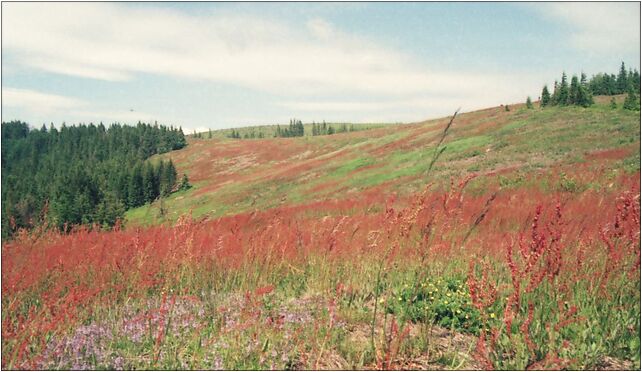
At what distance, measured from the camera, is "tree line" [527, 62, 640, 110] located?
49.1 m

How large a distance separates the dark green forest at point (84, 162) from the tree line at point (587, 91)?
66.2 meters

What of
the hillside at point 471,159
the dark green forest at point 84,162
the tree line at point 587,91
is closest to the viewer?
the hillside at point 471,159

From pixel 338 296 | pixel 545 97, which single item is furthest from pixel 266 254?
pixel 545 97

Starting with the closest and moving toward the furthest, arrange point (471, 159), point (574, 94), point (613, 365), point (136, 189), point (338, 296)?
1. point (613, 365)
2. point (338, 296)
3. point (471, 159)
4. point (574, 94)
5. point (136, 189)

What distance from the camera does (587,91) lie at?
54188mm

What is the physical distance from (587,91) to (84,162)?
13693cm

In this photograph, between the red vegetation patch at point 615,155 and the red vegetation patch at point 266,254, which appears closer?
the red vegetation patch at point 266,254

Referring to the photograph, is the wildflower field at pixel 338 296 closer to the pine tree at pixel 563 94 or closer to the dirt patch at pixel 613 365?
the dirt patch at pixel 613 365

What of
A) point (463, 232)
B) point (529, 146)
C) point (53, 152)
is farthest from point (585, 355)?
point (53, 152)

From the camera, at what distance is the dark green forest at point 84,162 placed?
8125 centimetres

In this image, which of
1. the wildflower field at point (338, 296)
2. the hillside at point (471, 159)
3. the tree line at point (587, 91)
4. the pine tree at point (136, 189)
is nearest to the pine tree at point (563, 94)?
the tree line at point (587, 91)

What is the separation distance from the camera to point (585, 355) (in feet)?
9.61

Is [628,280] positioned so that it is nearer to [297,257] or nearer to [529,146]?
[297,257]

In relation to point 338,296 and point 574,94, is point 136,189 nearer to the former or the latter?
point 574,94
